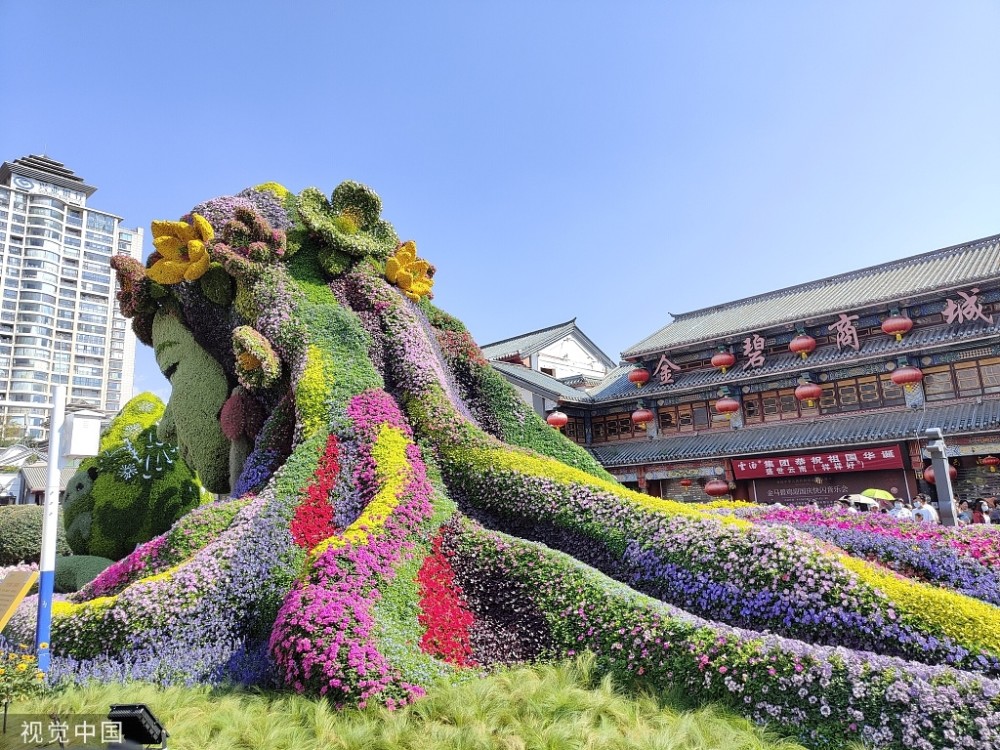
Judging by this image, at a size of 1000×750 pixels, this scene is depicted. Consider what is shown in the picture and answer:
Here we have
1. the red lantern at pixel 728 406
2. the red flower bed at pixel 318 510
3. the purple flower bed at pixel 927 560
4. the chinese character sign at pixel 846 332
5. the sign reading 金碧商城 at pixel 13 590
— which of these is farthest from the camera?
the red lantern at pixel 728 406

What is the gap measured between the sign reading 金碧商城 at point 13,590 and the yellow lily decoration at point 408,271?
19.9 ft

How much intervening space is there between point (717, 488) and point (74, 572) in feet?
59.4

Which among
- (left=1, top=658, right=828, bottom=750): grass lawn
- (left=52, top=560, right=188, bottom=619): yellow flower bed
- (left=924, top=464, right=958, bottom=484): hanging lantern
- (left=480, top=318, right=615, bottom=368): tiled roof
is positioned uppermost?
(left=480, top=318, right=615, bottom=368): tiled roof

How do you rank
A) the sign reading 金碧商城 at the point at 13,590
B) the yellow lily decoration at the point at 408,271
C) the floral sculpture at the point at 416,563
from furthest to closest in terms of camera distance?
the yellow lily decoration at the point at 408,271 < the sign reading 金碧商城 at the point at 13,590 < the floral sculpture at the point at 416,563

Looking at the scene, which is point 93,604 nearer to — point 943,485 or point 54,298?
point 943,485

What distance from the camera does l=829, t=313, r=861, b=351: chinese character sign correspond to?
2116 centimetres

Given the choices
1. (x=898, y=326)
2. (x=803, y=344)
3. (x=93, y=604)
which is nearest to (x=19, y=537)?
(x=93, y=604)

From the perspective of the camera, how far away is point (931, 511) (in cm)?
1034

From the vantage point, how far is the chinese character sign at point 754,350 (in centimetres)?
2323

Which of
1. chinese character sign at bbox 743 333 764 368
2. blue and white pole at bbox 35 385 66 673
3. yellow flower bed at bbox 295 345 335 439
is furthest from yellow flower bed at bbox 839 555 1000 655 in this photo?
chinese character sign at bbox 743 333 764 368

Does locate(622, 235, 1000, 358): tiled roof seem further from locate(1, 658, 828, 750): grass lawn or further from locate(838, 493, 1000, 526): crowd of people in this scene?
locate(1, 658, 828, 750): grass lawn

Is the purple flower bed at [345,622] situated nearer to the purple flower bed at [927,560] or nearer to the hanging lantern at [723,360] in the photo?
the purple flower bed at [927,560]

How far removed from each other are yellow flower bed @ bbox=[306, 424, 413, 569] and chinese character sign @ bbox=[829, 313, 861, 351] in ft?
60.6

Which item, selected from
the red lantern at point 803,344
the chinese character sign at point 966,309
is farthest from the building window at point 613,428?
the chinese character sign at point 966,309
